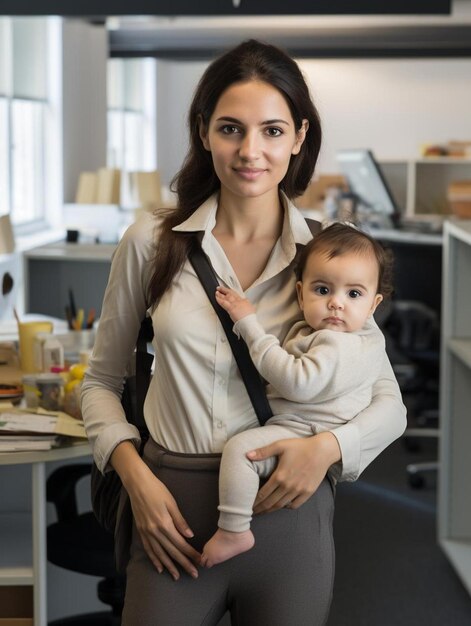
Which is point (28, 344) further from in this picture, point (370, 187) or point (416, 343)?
point (370, 187)

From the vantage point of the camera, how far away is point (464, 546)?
443cm

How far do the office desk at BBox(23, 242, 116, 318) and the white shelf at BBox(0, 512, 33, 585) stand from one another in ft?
8.97

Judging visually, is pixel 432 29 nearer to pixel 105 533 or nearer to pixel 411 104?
pixel 411 104

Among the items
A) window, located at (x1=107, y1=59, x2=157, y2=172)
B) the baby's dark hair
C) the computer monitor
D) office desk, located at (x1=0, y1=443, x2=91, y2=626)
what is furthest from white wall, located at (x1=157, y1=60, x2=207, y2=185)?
the baby's dark hair

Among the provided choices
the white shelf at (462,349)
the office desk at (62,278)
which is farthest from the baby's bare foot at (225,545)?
the office desk at (62,278)

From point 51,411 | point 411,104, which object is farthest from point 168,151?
point 51,411

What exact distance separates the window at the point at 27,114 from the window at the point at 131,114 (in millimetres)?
4051

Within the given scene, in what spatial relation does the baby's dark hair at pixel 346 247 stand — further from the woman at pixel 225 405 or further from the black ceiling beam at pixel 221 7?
the black ceiling beam at pixel 221 7

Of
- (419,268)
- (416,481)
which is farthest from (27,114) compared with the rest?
(416,481)

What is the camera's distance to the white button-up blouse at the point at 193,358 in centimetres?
176

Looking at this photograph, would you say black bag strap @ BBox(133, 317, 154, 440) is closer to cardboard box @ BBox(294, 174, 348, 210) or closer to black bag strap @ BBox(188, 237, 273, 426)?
black bag strap @ BBox(188, 237, 273, 426)

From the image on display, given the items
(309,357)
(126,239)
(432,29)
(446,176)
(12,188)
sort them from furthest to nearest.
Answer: (432,29)
(446,176)
(12,188)
(126,239)
(309,357)

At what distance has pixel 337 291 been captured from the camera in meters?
1.79

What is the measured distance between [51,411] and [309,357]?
1324 millimetres
